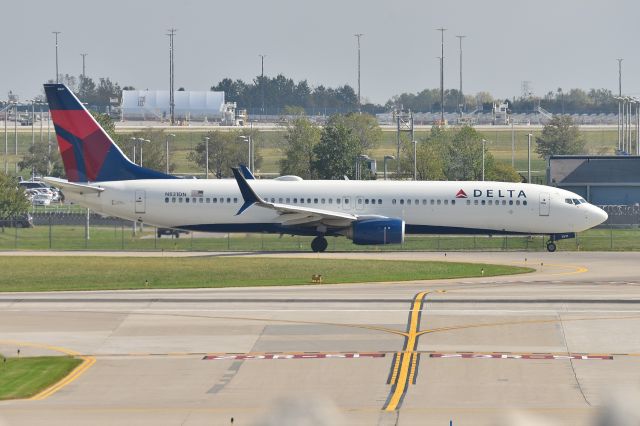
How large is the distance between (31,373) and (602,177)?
71.8m

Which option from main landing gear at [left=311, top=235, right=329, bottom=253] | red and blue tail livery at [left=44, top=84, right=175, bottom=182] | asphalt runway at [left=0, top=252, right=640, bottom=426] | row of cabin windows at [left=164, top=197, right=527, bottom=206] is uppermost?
red and blue tail livery at [left=44, top=84, right=175, bottom=182]

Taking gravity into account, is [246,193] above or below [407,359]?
above

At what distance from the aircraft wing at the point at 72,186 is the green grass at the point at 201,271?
6600mm

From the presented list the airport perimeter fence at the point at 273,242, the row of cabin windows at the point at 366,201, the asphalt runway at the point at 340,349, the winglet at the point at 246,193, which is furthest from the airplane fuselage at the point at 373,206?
the asphalt runway at the point at 340,349

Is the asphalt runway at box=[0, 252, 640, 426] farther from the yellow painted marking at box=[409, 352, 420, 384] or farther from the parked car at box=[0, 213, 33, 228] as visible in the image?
the parked car at box=[0, 213, 33, 228]

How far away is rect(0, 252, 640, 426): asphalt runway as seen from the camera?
70.8 ft

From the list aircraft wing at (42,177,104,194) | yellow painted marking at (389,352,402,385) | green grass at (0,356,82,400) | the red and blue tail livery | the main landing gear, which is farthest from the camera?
the red and blue tail livery

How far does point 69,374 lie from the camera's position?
25859mm

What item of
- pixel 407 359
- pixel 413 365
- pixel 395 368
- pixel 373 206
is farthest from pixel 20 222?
pixel 395 368

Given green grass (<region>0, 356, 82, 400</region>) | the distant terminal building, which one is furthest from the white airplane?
green grass (<region>0, 356, 82, 400</region>)

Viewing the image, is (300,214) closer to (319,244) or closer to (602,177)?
(319,244)

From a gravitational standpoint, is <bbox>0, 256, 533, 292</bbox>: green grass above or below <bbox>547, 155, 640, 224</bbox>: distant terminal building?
below

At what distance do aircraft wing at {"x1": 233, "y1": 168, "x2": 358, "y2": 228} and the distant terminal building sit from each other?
3223 cm

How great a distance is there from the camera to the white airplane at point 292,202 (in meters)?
63.9
